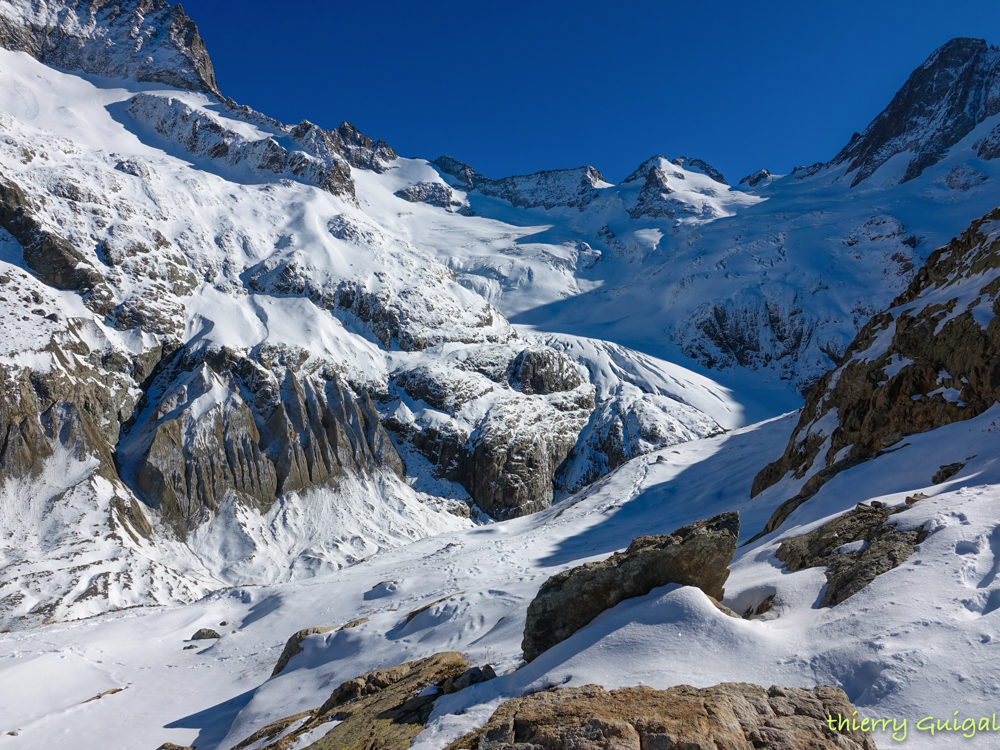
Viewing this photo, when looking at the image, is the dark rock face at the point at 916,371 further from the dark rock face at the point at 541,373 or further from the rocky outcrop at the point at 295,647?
the dark rock face at the point at 541,373

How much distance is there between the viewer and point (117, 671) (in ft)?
74.6

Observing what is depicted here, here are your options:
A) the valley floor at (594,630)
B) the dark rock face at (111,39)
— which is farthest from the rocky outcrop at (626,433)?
the dark rock face at (111,39)

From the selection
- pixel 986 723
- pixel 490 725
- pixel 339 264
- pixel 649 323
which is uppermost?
pixel 339 264

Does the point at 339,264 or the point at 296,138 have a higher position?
the point at 296,138

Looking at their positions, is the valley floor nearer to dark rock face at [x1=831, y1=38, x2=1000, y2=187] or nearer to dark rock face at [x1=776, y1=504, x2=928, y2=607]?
dark rock face at [x1=776, y1=504, x2=928, y2=607]

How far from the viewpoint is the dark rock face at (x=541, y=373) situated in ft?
328

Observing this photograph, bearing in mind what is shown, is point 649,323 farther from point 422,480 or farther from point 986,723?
point 986,723

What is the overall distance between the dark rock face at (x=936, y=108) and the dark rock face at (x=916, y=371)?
159 metres

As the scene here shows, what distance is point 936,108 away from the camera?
166m

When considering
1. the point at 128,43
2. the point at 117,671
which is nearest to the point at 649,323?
the point at 117,671

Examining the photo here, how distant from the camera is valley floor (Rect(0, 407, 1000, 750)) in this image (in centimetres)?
662

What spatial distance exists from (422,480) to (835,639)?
82.3 metres

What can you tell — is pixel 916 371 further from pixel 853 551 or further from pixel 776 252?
pixel 776 252

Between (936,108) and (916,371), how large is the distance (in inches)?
7720
